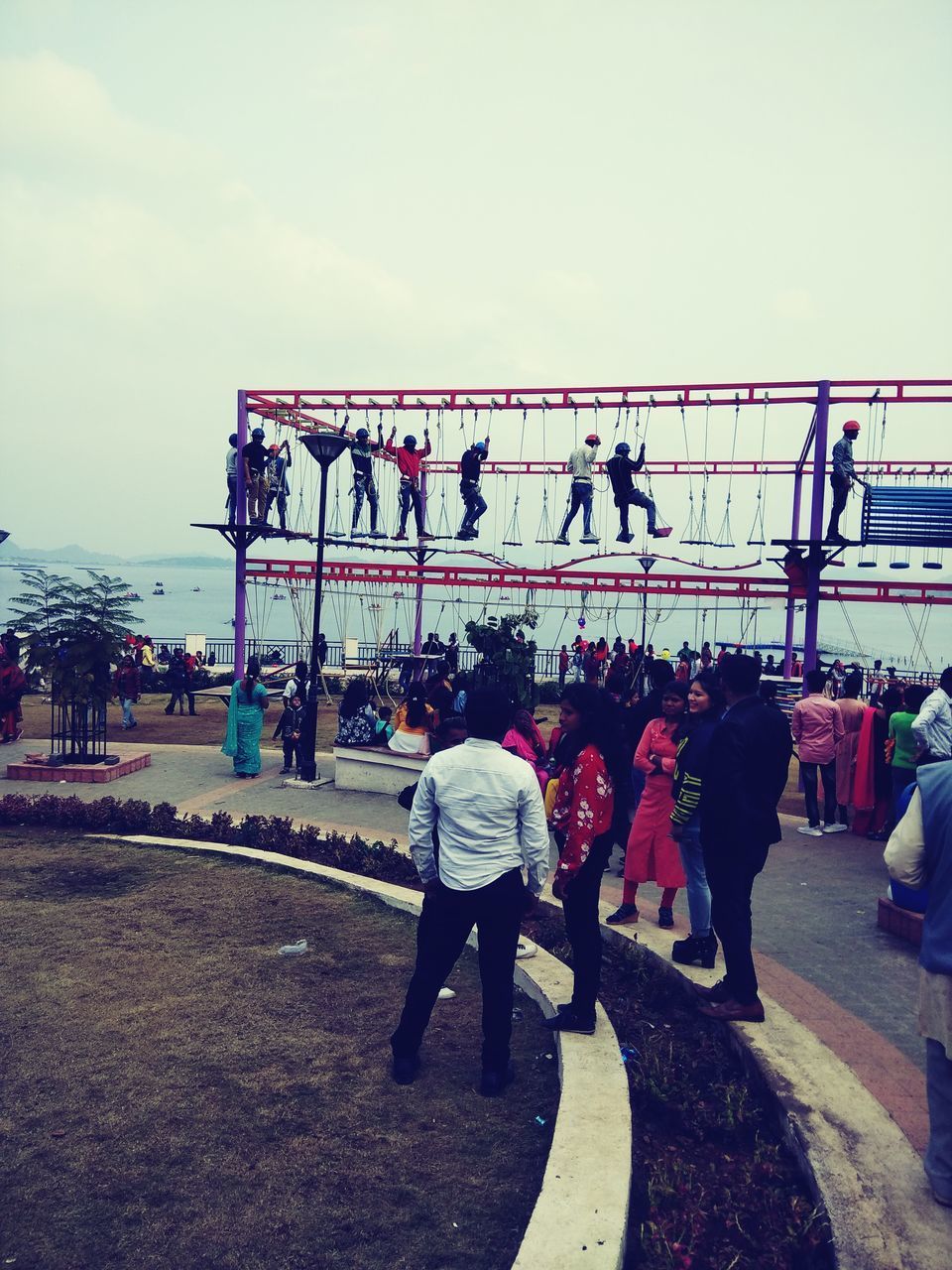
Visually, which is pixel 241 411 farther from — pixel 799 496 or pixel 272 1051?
pixel 272 1051

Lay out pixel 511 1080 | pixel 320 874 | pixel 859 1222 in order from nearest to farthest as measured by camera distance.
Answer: pixel 859 1222, pixel 511 1080, pixel 320 874

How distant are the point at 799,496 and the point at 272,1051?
745 inches

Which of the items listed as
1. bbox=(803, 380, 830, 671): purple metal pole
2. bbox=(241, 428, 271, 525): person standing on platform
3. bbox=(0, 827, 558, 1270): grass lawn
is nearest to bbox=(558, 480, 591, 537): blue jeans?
bbox=(803, 380, 830, 671): purple metal pole

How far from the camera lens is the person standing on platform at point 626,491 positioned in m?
15.3

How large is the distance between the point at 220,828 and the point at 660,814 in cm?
491

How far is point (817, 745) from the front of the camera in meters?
9.93

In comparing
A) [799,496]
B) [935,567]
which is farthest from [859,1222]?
[799,496]

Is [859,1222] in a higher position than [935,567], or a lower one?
lower

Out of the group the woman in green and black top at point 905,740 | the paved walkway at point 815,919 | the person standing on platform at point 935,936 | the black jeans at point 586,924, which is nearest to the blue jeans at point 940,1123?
the person standing on platform at point 935,936

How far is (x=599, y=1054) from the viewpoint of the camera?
4.66 metres

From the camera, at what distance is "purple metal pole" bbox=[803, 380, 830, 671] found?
14086 mm

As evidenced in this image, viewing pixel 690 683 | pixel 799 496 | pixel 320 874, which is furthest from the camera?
pixel 799 496

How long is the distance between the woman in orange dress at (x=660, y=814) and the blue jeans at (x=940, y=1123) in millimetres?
2794

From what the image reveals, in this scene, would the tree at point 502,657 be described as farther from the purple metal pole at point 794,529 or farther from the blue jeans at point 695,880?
the blue jeans at point 695,880
